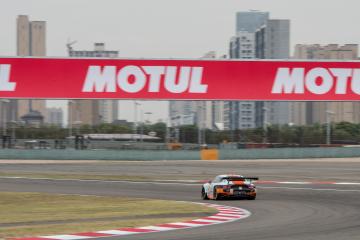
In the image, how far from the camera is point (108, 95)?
54.2 m

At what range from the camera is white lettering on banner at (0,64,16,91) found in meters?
54.4

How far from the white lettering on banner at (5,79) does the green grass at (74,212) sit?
28520mm

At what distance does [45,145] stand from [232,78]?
51.2 ft

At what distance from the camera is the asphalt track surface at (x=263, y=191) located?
14000mm

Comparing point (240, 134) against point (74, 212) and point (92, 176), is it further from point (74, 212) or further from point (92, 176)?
point (74, 212)

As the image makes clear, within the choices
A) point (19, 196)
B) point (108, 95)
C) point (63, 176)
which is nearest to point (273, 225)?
point (19, 196)

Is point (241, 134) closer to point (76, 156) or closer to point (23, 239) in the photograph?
point (76, 156)

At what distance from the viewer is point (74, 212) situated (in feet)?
63.0

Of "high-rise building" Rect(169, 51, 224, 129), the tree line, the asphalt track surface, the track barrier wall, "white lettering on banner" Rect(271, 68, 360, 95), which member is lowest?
the asphalt track surface

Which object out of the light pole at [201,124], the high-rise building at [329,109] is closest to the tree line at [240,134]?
the light pole at [201,124]

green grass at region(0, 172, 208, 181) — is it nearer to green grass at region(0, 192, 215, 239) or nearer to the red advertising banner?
green grass at region(0, 192, 215, 239)

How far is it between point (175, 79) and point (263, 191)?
2520 cm

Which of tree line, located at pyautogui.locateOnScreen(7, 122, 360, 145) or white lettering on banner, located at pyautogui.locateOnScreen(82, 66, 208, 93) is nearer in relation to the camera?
white lettering on banner, located at pyautogui.locateOnScreen(82, 66, 208, 93)

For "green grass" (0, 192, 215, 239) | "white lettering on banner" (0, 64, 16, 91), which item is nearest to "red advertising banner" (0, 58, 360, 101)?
"white lettering on banner" (0, 64, 16, 91)
